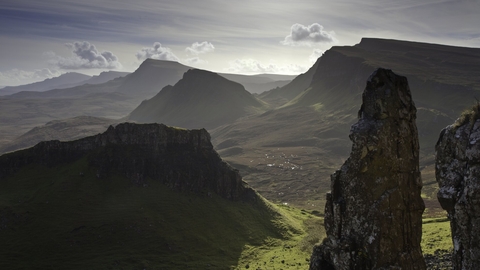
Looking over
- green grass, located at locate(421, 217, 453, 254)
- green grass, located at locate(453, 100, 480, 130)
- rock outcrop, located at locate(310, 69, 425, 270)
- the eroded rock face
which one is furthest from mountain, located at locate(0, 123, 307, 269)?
green grass, located at locate(453, 100, 480, 130)

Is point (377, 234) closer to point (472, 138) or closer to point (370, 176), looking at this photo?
point (370, 176)

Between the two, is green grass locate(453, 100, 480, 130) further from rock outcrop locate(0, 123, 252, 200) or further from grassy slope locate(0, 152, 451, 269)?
rock outcrop locate(0, 123, 252, 200)

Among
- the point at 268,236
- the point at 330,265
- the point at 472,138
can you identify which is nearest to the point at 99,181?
the point at 268,236

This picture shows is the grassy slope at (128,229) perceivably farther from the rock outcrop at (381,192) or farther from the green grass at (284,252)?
the rock outcrop at (381,192)

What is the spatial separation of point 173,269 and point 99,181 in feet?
102

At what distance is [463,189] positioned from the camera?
23.7 m

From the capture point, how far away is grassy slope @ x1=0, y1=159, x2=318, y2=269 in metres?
72.8

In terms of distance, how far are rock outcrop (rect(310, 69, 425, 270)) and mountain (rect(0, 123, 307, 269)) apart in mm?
48949

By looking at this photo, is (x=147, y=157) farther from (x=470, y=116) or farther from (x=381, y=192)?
(x=470, y=116)

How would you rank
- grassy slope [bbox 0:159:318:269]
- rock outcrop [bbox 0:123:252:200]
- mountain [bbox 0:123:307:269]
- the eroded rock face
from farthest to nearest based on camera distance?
rock outcrop [bbox 0:123:252:200]
mountain [bbox 0:123:307:269]
grassy slope [bbox 0:159:318:269]
the eroded rock face

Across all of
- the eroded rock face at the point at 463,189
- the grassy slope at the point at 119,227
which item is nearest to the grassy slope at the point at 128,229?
the grassy slope at the point at 119,227

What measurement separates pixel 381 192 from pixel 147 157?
A: 75860 millimetres

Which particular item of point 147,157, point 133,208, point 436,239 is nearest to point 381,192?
point 436,239

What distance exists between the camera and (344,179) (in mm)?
30625
